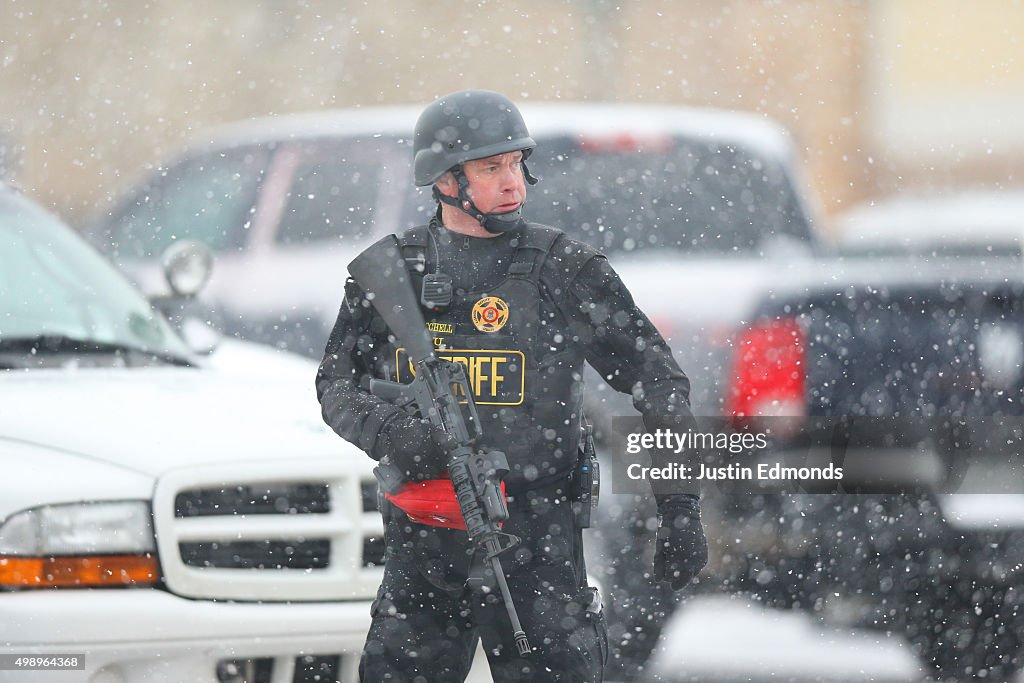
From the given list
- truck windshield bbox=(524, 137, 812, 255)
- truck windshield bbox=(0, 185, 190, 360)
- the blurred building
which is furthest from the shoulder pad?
the blurred building

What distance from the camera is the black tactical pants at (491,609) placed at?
3.47 m

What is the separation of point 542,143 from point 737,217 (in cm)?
89

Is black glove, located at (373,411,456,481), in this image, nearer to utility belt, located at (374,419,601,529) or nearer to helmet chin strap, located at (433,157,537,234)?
utility belt, located at (374,419,601,529)

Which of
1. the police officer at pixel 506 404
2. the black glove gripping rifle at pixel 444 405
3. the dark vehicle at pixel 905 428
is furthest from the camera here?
the dark vehicle at pixel 905 428

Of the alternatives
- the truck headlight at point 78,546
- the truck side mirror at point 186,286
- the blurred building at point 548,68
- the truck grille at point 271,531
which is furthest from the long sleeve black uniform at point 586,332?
the blurred building at point 548,68

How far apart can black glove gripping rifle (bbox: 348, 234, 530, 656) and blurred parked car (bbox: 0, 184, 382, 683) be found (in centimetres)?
53

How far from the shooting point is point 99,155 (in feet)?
70.4

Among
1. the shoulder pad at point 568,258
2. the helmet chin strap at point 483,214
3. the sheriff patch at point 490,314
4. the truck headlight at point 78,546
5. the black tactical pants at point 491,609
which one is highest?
the helmet chin strap at point 483,214

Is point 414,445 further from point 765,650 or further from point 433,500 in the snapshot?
point 765,650

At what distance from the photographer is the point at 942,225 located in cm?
1435

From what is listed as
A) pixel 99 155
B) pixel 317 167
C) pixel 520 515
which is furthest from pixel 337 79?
pixel 520 515

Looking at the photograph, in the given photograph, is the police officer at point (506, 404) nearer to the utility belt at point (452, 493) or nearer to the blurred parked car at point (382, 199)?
the utility belt at point (452, 493)

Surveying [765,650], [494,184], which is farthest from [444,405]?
[765,650]

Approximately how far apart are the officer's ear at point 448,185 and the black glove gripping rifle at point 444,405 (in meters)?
0.15
